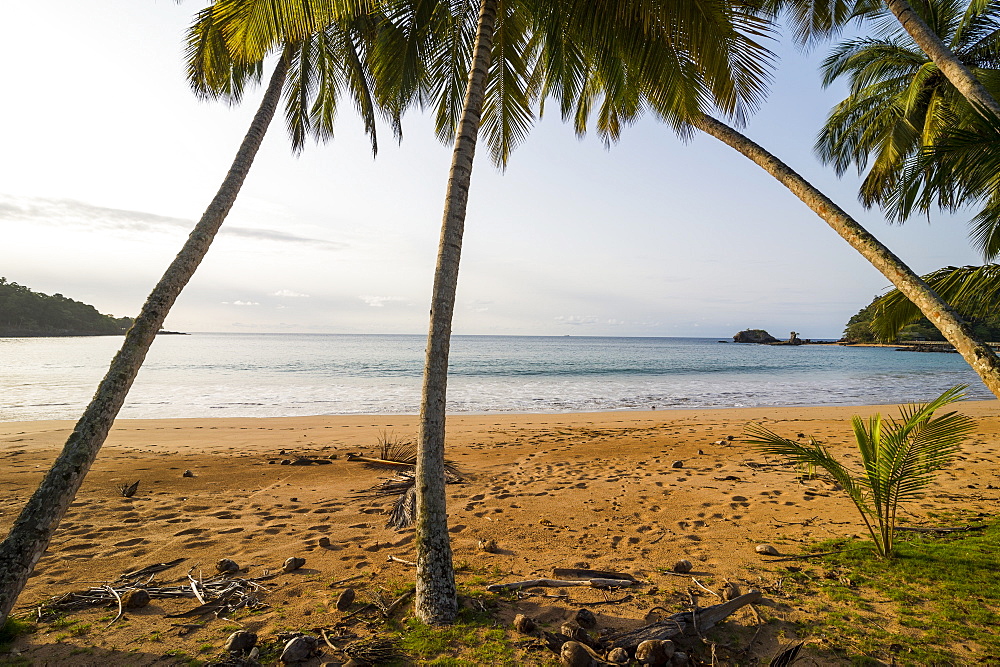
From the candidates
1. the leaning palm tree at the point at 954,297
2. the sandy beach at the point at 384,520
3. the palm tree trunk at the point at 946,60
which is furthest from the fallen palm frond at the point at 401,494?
the leaning palm tree at the point at 954,297

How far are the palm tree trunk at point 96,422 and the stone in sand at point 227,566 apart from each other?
50.9 inches

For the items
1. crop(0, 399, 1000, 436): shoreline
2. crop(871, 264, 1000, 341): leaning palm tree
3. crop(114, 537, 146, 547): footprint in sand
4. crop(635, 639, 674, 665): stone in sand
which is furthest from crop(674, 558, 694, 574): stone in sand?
crop(0, 399, 1000, 436): shoreline

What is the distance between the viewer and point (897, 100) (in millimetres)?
10492

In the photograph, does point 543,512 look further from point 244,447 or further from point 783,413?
point 783,413

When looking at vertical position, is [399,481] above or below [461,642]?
below

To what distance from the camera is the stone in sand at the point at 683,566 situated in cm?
373

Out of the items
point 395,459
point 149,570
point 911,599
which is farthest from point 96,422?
point 911,599

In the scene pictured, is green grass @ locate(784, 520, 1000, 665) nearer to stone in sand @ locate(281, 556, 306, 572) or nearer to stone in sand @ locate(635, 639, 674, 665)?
stone in sand @ locate(635, 639, 674, 665)

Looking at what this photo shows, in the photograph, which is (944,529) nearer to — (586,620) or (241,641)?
(586,620)

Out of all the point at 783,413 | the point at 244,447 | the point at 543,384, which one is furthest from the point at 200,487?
the point at 543,384

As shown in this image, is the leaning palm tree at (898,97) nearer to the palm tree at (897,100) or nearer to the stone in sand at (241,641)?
the palm tree at (897,100)

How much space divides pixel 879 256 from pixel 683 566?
10.1 feet

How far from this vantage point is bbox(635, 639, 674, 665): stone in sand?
2502 mm

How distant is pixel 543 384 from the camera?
1022 inches
